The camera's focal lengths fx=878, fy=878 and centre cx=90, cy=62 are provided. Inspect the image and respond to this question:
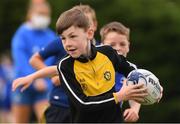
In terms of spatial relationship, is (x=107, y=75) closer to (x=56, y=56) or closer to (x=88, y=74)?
(x=88, y=74)

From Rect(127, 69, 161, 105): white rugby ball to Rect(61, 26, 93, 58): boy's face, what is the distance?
0.43 m

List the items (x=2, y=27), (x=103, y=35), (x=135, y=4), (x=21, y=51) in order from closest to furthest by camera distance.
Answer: (x=103, y=35) → (x=21, y=51) → (x=135, y=4) → (x=2, y=27)

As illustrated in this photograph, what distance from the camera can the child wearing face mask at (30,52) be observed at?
10.6 metres

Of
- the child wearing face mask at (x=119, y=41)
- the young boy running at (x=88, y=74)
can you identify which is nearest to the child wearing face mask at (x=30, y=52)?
the child wearing face mask at (x=119, y=41)

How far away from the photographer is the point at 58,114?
8.45m

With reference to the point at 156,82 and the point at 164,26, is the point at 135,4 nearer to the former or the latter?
the point at 164,26

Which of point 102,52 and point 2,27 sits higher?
point 102,52

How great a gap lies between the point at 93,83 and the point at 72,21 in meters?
0.51

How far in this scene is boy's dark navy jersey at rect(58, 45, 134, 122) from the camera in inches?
258

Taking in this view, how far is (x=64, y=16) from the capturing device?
657cm

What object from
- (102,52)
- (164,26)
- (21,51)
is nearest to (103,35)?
(102,52)

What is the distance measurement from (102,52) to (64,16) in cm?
45

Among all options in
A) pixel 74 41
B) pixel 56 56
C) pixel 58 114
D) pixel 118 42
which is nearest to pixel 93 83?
pixel 74 41

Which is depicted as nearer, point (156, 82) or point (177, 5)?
point (156, 82)
